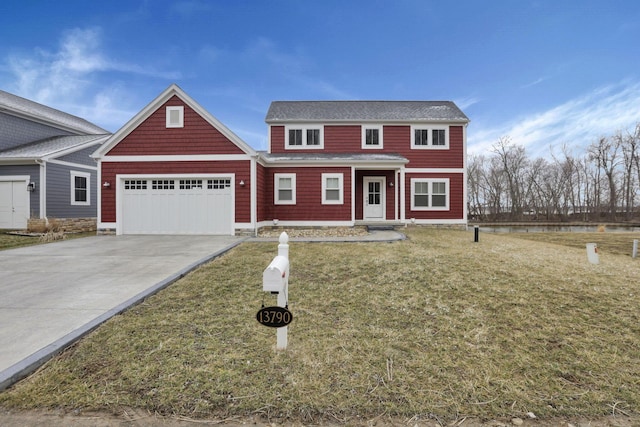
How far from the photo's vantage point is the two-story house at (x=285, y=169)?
11641 mm

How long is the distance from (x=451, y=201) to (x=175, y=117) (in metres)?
13.7

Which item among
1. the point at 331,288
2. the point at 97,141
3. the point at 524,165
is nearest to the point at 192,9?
the point at 97,141

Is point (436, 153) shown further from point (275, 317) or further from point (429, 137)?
point (275, 317)

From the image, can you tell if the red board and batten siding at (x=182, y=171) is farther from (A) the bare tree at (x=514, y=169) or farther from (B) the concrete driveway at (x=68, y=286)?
(A) the bare tree at (x=514, y=169)

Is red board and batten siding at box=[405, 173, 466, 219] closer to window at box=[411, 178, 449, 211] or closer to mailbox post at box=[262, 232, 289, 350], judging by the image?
window at box=[411, 178, 449, 211]

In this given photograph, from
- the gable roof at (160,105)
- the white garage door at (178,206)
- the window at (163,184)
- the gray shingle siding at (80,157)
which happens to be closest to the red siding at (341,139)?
the gable roof at (160,105)

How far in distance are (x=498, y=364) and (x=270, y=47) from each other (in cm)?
2137

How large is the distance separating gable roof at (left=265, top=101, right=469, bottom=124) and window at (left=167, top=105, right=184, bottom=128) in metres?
5.15

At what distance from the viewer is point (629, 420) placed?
2152 mm

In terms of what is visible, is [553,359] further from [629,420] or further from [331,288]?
[331,288]

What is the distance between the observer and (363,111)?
16.9 m

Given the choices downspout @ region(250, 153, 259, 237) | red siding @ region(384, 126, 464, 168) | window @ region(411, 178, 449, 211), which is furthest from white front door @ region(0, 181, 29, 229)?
window @ region(411, 178, 449, 211)

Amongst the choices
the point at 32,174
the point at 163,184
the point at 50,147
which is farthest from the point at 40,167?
the point at 163,184

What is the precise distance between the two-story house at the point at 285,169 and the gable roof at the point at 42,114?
33.6 ft
